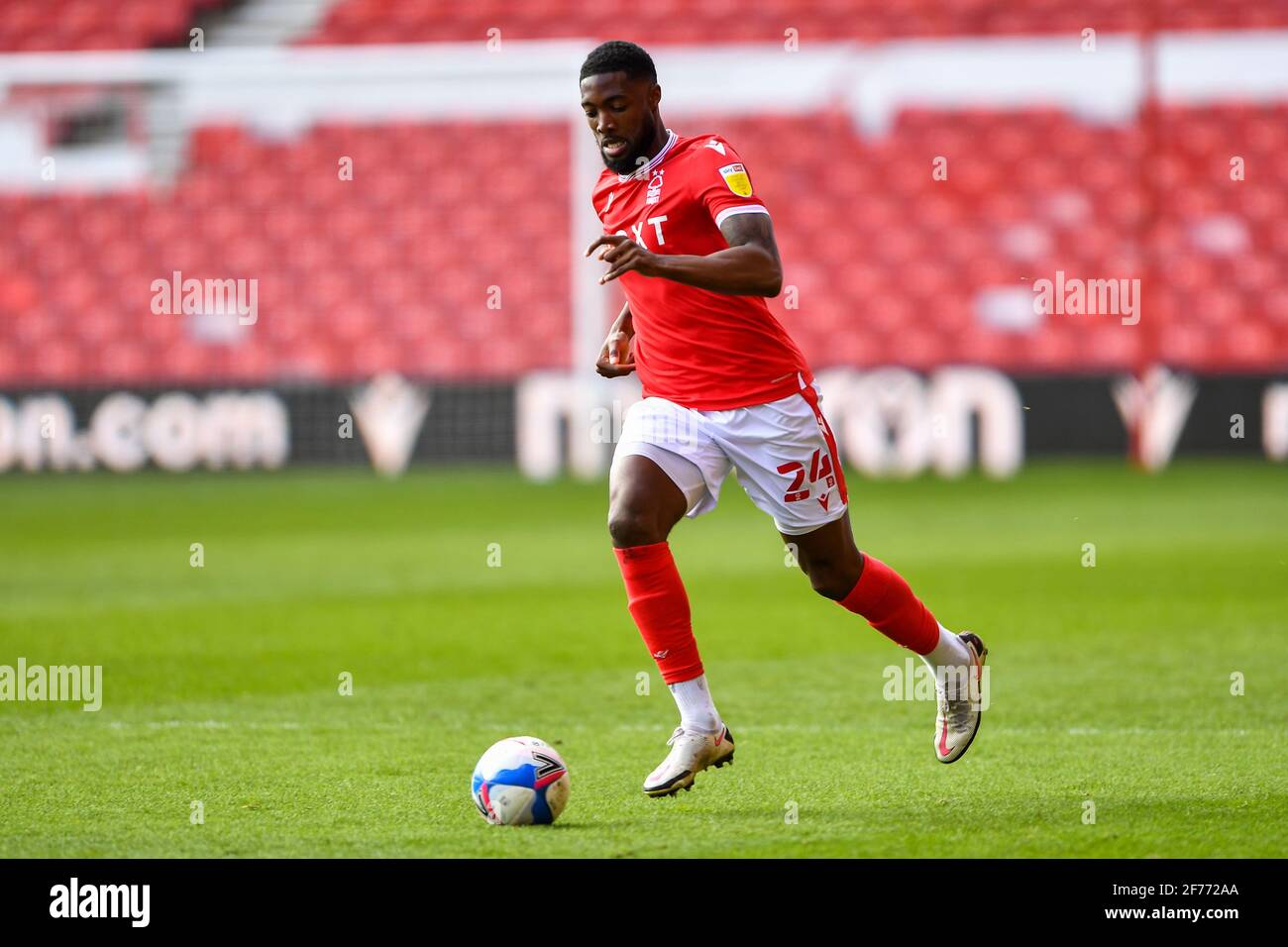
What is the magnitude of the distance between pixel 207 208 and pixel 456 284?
2.94 metres

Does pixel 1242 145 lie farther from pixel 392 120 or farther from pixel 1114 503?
pixel 392 120

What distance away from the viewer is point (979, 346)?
18031 mm

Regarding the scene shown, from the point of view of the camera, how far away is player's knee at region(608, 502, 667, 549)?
4562mm

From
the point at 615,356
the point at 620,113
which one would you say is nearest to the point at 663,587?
the point at 615,356

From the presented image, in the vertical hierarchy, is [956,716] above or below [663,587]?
below

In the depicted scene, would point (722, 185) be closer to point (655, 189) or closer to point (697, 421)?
point (655, 189)

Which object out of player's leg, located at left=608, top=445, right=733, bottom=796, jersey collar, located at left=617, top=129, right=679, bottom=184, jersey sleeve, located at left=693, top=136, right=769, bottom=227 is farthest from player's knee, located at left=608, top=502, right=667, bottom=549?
jersey collar, located at left=617, top=129, right=679, bottom=184

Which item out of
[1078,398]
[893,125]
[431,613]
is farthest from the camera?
[893,125]

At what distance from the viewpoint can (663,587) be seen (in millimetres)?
4602

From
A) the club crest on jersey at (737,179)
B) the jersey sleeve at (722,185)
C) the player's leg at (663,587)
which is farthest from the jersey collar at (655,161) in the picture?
the player's leg at (663,587)

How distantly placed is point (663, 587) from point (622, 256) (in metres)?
0.93

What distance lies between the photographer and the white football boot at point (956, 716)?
15.9 feet

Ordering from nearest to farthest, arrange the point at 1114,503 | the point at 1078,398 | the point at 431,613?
the point at 431,613, the point at 1114,503, the point at 1078,398

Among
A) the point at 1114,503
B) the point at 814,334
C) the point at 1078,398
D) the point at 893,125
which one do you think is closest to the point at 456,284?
the point at 814,334
